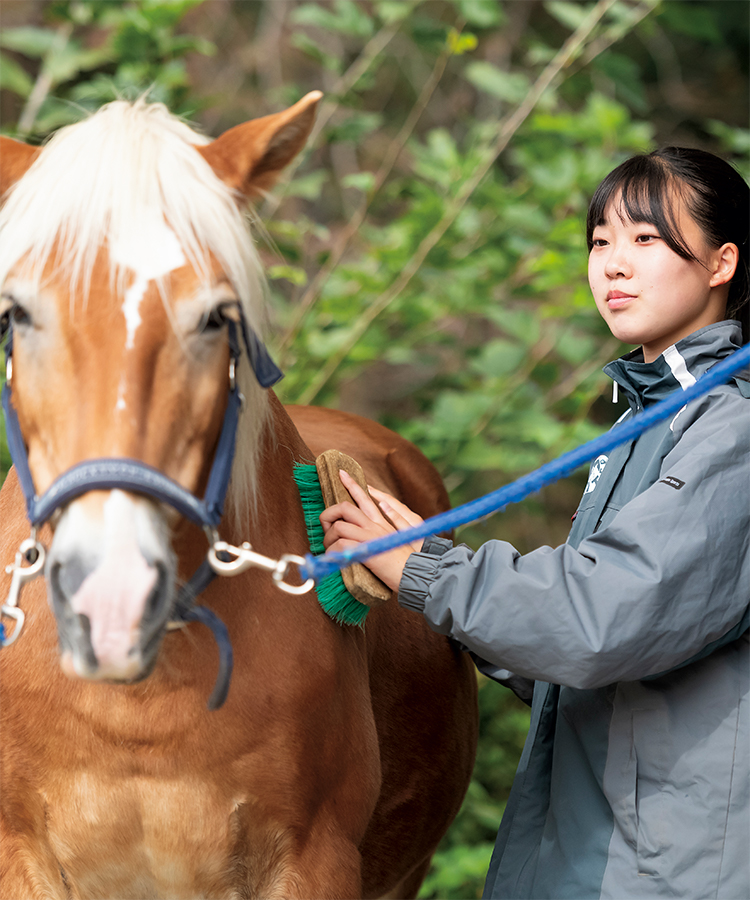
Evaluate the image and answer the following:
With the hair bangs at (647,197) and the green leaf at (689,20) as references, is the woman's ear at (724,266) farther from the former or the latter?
the green leaf at (689,20)

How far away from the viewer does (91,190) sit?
1.17 m

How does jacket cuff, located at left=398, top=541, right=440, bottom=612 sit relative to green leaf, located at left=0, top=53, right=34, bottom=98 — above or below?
below

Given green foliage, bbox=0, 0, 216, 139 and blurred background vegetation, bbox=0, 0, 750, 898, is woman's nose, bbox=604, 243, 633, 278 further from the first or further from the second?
green foliage, bbox=0, 0, 216, 139

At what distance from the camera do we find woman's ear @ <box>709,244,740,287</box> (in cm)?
153

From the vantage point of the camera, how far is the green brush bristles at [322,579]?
4.85 ft

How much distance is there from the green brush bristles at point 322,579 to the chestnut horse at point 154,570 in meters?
0.02

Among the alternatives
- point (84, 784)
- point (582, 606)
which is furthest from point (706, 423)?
point (84, 784)

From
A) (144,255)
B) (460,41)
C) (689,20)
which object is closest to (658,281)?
(144,255)

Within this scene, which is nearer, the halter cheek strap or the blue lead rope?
the halter cheek strap

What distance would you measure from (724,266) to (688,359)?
0.62 feet

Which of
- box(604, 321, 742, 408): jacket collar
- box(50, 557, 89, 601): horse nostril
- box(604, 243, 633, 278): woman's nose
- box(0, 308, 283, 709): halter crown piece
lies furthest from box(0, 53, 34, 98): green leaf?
box(50, 557, 89, 601): horse nostril

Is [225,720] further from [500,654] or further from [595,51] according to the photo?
[595,51]

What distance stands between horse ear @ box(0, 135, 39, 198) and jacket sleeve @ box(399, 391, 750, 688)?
0.85 m

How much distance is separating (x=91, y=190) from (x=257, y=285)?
0.82 feet
